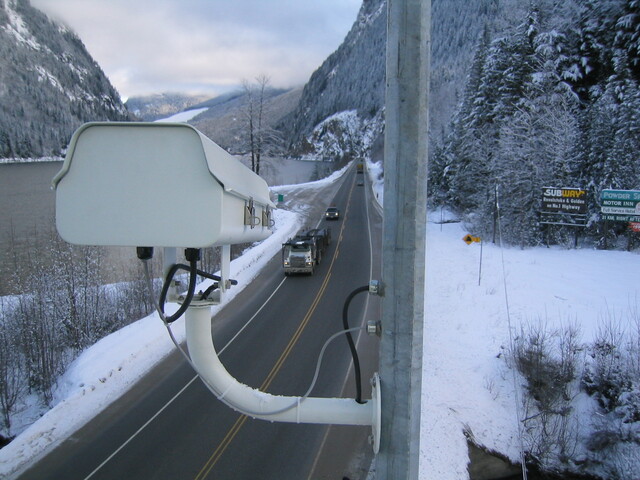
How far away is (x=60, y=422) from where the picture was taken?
35.0ft

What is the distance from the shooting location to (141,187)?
2.08 m

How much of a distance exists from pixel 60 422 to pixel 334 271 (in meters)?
16.4

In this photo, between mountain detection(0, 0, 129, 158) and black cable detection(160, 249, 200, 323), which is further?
mountain detection(0, 0, 129, 158)

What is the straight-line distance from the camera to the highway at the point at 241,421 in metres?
9.28

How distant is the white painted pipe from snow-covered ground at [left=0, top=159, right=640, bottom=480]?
848cm

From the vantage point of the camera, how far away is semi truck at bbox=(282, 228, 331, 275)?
938 inches

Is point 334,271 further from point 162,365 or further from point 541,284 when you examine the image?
point 162,365

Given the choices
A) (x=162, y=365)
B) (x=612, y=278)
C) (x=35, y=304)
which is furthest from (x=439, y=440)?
(x=35, y=304)

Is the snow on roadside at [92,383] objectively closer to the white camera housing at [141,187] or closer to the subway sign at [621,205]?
the white camera housing at [141,187]

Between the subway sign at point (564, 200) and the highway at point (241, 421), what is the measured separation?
12.6 metres

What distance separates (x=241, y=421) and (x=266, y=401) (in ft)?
30.5

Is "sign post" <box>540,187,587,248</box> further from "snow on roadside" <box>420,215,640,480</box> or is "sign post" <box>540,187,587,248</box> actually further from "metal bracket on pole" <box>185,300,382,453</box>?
"metal bracket on pole" <box>185,300,382,453</box>

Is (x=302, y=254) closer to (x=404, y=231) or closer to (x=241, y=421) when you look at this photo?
(x=241, y=421)

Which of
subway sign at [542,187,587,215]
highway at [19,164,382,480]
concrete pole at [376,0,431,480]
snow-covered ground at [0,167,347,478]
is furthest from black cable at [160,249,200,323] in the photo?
subway sign at [542,187,587,215]
